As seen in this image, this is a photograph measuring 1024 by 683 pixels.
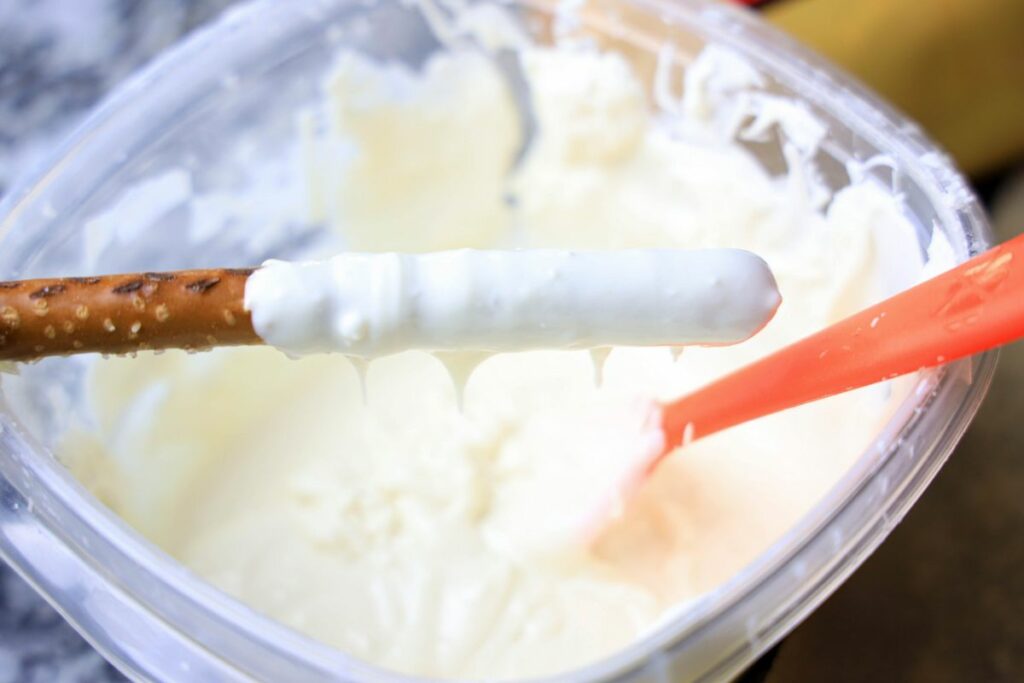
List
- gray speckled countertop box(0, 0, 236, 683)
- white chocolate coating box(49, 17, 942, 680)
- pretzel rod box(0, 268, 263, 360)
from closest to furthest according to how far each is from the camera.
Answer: pretzel rod box(0, 268, 263, 360) → white chocolate coating box(49, 17, 942, 680) → gray speckled countertop box(0, 0, 236, 683)

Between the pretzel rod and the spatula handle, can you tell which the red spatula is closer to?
the spatula handle

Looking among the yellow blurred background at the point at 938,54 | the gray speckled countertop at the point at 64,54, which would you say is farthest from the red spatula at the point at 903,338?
the gray speckled countertop at the point at 64,54

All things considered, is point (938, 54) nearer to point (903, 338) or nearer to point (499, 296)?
point (903, 338)

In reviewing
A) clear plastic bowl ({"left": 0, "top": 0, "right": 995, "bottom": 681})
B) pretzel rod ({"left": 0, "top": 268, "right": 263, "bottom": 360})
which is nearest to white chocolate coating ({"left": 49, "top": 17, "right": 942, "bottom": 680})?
clear plastic bowl ({"left": 0, "top": 0, "right": 995, "bottom": 681})

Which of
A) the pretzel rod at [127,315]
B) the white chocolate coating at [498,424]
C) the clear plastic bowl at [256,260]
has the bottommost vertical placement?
the white chocolate coating at [498,424]

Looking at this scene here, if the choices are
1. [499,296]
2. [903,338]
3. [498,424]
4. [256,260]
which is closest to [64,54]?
[256,260]

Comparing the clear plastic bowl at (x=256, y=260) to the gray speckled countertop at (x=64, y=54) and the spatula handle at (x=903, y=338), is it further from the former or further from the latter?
the gray speckled countertop at (x=64, y=54)
